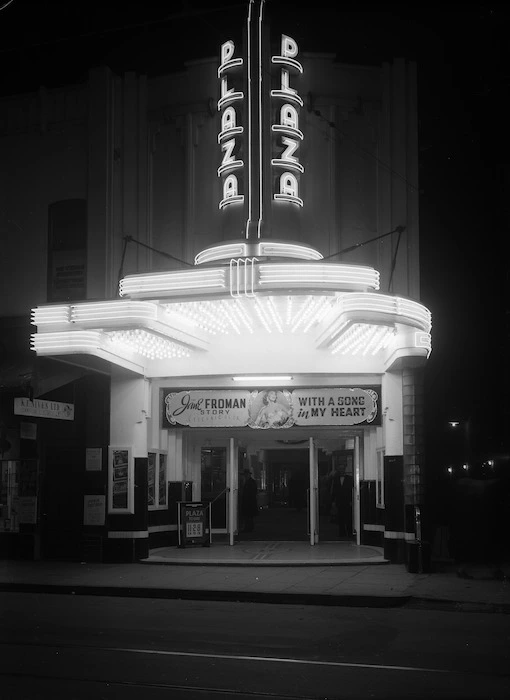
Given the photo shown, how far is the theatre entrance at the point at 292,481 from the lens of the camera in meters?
20.7

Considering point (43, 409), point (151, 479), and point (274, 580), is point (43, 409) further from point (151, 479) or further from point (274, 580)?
point (274, 580)

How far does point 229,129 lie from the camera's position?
680 inches

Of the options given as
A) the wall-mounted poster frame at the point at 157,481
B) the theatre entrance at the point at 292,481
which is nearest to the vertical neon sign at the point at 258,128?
the wall-mounted poster frame at the point at 157,481

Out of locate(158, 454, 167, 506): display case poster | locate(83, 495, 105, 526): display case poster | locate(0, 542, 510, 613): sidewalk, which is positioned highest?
locate(158, 454, 167, 506): display case poster

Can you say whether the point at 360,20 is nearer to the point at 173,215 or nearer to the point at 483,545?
the point at 173,215

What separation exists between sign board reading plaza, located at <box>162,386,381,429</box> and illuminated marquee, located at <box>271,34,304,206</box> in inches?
167

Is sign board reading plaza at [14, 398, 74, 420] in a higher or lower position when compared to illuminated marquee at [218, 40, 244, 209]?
lower

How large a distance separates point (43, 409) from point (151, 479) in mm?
3141

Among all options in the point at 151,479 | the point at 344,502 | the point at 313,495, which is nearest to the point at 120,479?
the point at 151,479

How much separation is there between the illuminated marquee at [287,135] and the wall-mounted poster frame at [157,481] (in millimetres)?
6239

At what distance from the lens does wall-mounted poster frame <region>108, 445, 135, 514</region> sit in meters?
18.2

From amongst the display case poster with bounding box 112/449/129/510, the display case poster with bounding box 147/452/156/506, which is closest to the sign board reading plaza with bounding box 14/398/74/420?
the display case poster with bounding box 112/449/129/510

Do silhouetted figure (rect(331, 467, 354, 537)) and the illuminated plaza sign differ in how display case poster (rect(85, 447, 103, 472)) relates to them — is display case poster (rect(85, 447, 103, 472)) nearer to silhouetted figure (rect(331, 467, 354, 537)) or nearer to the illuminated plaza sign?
the illuminated plaza sign

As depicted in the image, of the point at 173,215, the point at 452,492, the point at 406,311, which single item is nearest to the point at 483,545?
the point at 452,492
